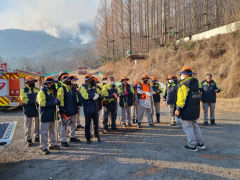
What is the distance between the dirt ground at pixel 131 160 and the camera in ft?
12.2

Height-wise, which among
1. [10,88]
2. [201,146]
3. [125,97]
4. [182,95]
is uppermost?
[10,88]

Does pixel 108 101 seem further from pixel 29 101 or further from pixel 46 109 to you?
pixel 29 101

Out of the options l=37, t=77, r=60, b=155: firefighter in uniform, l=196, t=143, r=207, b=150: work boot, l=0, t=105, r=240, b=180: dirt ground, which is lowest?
l=0, t=105, r=240, b=180: dirt ground

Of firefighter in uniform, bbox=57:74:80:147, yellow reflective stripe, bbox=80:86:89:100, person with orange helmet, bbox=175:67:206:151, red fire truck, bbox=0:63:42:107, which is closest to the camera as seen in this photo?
person with orange helmet, bbox=175:67:206:151

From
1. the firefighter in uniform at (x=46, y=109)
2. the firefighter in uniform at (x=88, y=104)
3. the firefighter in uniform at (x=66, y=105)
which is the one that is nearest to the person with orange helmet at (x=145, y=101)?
the firefighter in uniform at (x=88, y=104)

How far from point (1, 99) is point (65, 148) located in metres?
8.33

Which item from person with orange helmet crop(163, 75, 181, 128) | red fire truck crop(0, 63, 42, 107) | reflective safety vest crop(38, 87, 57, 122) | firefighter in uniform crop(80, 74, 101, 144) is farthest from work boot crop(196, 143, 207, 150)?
red fire truck crop(0, 63, 42, 107)

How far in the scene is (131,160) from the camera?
430 cm

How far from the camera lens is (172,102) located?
24.1 ft

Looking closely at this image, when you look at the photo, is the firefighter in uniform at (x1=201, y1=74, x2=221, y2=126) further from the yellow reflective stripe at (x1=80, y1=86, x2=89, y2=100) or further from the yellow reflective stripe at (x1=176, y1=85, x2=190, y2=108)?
the yellow reflective stripe at (x1=80, y1=86, x2=89, y2=100)

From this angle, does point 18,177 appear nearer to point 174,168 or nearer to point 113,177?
point 113,177

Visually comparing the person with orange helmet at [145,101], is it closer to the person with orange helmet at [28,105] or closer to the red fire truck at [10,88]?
the person with orange helmet at [28,105]

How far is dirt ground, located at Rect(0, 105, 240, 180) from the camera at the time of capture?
3.71m

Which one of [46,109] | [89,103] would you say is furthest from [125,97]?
[46,109]
